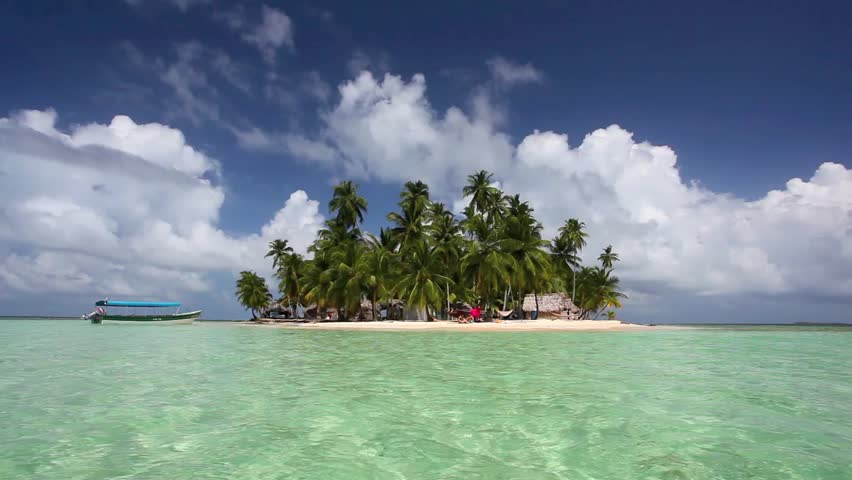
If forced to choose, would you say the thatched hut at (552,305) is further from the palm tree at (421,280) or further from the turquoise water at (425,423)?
the turquoise water at (425,423)

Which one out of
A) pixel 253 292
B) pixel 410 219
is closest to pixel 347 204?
pixel 410 219

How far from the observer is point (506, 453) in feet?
15.6

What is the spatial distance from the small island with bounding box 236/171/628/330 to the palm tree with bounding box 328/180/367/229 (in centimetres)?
11

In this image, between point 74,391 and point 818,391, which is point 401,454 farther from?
point 818,391

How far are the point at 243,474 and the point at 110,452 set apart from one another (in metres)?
1.69

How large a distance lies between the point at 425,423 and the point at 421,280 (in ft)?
104

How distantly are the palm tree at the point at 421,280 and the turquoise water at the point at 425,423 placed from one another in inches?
1028

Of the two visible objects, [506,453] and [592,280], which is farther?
[592,280]

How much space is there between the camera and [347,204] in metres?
51.3

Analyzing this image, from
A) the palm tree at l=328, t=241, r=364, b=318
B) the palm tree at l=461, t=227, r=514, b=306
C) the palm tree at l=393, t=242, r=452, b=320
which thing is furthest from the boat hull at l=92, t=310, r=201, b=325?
the palm tree at l=461, t=227, r=514, b=306

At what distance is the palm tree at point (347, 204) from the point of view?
51.7 m

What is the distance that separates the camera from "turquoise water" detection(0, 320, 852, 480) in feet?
14.3

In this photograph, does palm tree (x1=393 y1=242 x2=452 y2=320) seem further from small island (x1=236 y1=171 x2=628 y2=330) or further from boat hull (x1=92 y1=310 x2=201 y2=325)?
boat hull (x1=92 y1=310 x2=201 y2=325)

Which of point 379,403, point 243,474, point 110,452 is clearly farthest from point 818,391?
point 110,452
